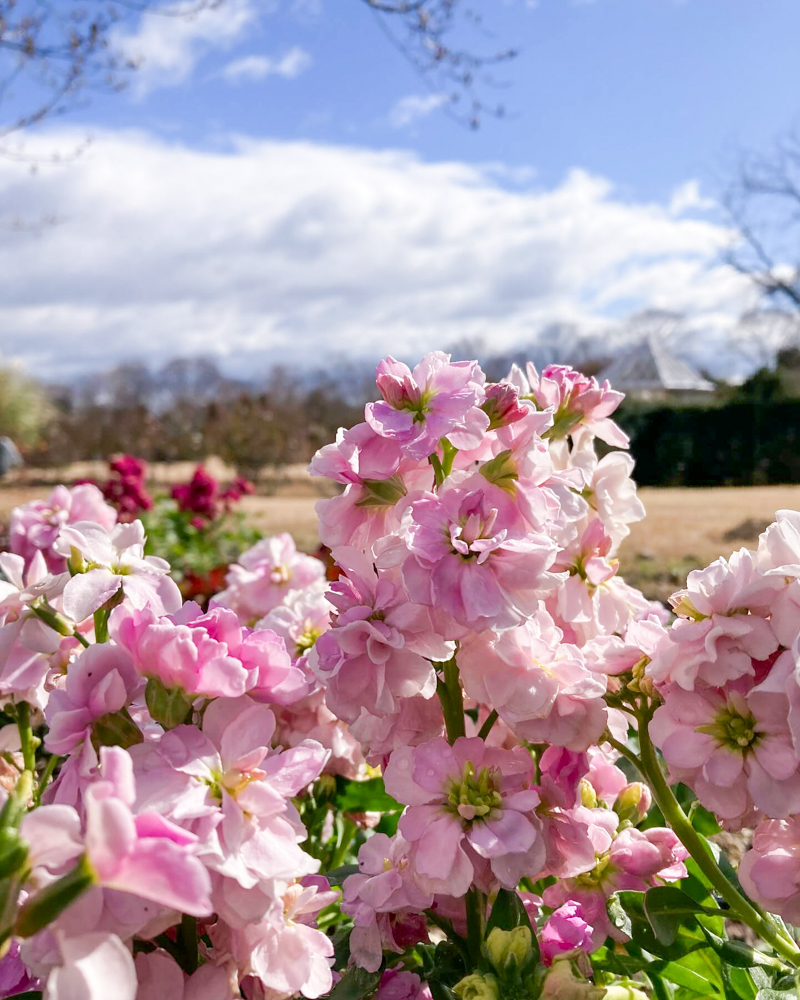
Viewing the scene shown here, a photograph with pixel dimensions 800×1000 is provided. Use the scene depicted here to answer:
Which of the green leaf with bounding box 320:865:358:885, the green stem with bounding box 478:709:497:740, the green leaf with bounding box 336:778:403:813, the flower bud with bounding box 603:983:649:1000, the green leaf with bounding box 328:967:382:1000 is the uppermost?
the green stem with bounding box 478:709:497:740

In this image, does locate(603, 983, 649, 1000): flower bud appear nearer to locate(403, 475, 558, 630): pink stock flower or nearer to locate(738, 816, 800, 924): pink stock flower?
locate(738, 816, 800, 924): pink stock flower

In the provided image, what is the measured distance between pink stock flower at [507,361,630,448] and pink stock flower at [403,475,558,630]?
0.25 m

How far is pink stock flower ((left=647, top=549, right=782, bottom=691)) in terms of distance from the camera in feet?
2.32

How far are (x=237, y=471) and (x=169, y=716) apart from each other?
40.7 feet

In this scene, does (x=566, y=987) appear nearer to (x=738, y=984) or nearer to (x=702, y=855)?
(x=702, y=855)

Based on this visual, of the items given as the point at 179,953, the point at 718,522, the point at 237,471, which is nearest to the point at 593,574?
the point at 179,953

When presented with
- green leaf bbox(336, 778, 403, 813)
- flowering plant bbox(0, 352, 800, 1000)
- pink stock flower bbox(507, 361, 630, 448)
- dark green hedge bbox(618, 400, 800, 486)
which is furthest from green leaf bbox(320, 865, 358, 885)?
dark green hedge bbox(618, 400, 800, 486)

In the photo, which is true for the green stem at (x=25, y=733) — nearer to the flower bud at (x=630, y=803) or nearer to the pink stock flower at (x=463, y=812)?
the pink stock flower at (x=463, y=812)

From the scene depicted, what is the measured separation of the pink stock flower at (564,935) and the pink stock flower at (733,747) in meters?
0.18

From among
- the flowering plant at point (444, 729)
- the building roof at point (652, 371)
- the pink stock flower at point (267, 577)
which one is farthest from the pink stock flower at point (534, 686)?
the building roof at point (652, 371)

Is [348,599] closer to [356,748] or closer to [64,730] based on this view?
[64,730]

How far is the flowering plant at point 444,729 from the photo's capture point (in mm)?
649

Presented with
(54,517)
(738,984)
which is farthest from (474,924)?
(54,517)

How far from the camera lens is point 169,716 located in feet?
2.19
